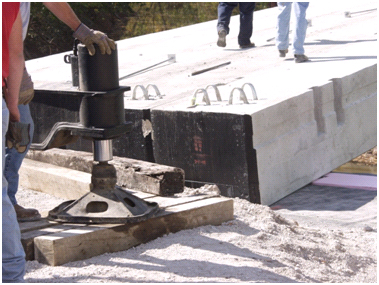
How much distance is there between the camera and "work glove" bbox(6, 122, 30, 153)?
12.2ft

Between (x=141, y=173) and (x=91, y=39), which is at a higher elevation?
(x=91, y=39)

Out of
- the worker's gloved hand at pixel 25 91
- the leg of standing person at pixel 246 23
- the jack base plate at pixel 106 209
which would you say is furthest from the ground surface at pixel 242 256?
the leg of standing person at pixel 246 23

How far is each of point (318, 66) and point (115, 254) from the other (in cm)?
491

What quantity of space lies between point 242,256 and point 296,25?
5005 millimetres

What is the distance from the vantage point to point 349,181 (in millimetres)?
7414

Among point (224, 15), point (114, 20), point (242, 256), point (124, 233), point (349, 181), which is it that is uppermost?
point (114, 20)

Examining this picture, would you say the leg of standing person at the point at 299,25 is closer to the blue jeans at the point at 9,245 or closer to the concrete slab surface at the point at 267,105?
the concrete slab surface at the point at 267,105

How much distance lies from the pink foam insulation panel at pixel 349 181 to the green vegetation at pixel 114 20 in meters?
13.4

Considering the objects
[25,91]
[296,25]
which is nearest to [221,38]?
[296,25]

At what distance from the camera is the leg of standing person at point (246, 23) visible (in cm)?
1006

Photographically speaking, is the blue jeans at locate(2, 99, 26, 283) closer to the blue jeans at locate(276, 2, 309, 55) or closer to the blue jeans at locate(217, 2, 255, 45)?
the blue jeans at locate(276, 2, 309, 55)

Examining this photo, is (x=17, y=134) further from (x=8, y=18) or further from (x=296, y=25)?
(x=296, y=25)

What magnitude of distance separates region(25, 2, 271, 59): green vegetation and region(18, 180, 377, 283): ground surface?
1527 cm

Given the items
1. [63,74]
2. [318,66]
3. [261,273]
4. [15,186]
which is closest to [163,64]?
[63,74]
